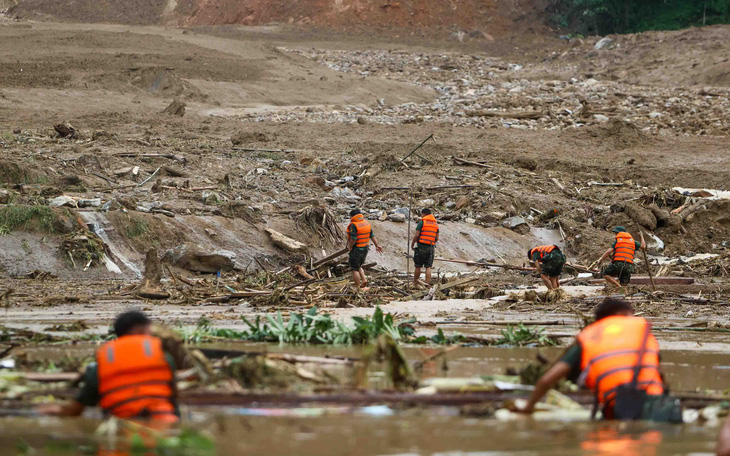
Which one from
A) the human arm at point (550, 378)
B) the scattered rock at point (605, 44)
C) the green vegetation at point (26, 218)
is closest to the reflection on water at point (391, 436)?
the human arm at point (550, 378)

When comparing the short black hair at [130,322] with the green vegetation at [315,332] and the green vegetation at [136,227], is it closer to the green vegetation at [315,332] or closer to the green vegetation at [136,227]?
the green vegetation at [315,332]

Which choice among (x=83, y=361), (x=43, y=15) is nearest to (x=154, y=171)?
(x=83, y=361)

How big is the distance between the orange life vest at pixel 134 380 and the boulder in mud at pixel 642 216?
18.6 m

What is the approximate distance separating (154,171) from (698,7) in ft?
139

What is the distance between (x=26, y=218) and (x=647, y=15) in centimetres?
4584

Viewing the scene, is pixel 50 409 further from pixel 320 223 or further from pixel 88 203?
pixel 320 223

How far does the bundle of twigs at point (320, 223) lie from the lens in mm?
18562

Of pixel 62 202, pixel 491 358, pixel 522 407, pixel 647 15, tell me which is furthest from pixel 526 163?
pixel 647 15

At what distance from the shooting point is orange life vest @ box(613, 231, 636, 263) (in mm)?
15414

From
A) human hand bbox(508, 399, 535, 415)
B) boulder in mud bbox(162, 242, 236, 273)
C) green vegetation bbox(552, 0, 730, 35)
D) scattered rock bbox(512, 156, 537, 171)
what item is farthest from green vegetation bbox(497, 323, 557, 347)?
green vegetation bbox(552, 0, 730, 35)

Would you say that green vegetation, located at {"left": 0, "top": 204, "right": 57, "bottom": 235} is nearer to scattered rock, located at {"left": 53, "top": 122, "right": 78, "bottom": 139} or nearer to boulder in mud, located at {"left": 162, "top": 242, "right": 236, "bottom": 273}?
boulder in mud, located at {"left": 162, "top": 242, "right": 236, "bottom": 273}

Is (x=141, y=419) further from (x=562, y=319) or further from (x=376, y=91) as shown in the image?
(x=376, y=91)

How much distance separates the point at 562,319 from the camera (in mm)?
11469

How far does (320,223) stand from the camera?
18.6 m
